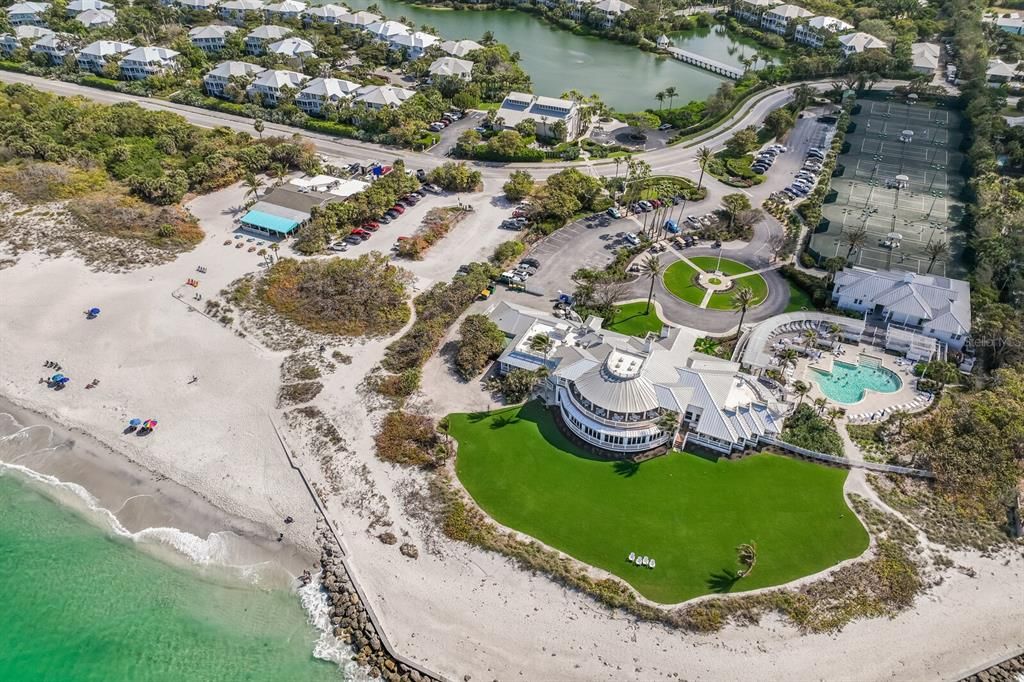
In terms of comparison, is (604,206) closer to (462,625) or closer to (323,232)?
(323,232)

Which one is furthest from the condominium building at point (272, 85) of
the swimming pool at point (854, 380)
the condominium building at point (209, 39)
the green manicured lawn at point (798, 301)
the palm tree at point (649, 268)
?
the swimming pool at point (854, 380)

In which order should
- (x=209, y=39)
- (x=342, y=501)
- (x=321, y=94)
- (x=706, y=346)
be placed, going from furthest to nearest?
(x=209, y=39), (x=321, y=94), (x=706, y=346), (x=342, y=501)

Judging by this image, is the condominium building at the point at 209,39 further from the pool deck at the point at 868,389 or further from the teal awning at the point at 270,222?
the pool deck at the point at 868,389

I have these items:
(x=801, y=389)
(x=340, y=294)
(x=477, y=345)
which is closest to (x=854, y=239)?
(x=801, y=389)

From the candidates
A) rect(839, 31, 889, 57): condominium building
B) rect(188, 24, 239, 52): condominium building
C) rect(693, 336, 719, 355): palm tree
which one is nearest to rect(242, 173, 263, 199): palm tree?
rect(693, 336, 719, 355): palm tree

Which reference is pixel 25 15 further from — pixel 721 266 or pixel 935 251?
pixel 935 251

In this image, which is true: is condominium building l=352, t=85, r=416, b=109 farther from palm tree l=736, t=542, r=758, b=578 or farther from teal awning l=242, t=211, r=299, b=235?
palm tree l=736, t=542, r=758, b=578

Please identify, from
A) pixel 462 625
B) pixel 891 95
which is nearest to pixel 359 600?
pixel 462 625
